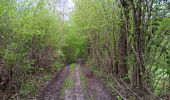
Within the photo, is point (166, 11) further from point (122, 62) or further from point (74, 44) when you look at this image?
point (74, 44)

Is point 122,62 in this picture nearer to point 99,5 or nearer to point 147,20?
point 99,5

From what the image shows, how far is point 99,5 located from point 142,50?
780cm

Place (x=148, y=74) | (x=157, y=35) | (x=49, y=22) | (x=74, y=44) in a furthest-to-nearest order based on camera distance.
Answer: (x=74, y=44)
(x=49, y=22)
(x=157, y=35)
(x=148, y=74)

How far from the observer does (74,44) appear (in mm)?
36656

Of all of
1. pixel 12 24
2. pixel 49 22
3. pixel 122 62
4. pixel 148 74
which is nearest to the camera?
pixel 148 74

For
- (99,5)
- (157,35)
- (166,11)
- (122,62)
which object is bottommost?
(122,62)

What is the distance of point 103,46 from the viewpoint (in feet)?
59.4

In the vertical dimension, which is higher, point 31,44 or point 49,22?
point 49,22

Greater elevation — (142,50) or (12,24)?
(12,24)

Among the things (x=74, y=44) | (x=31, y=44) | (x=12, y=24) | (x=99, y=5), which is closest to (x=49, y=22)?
(x=31, y=44)

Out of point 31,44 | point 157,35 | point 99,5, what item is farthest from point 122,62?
point 157,35

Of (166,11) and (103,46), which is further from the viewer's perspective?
(103,46)

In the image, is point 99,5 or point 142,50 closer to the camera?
point 142,50

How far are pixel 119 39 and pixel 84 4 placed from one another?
4.78 metres
